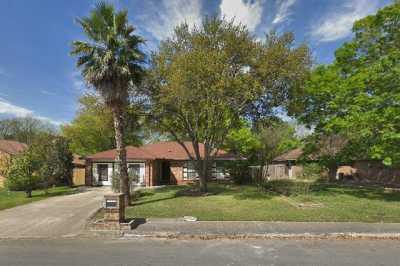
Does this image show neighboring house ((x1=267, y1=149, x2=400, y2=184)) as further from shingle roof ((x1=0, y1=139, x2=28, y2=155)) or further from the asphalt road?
shingle roof ((x1=0, y1=139, x2=28, y2=155))

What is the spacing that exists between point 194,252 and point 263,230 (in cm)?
294

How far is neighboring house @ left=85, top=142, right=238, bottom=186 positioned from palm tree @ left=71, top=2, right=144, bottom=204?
11.9 m

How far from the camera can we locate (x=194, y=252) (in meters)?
7.87

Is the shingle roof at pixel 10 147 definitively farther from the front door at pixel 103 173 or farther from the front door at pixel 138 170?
the front door at pixel 138 170

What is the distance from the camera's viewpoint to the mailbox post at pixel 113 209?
10.2m

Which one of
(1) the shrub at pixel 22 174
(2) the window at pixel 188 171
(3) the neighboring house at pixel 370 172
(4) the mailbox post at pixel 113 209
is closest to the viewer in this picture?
(4) the mailbox post at pixel 113 209

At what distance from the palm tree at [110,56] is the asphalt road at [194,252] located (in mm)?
6306

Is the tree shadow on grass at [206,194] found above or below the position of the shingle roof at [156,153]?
below

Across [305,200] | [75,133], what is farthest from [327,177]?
[75,133]

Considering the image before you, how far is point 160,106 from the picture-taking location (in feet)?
58.6

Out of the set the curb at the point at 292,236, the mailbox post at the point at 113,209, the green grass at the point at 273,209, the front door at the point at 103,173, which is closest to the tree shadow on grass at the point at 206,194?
the green grass at the point at 273,209

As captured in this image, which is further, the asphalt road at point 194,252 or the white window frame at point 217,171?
the white window frame at point 217,171

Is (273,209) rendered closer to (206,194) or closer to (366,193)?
(206,194)

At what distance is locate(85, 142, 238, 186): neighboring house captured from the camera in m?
28.1
